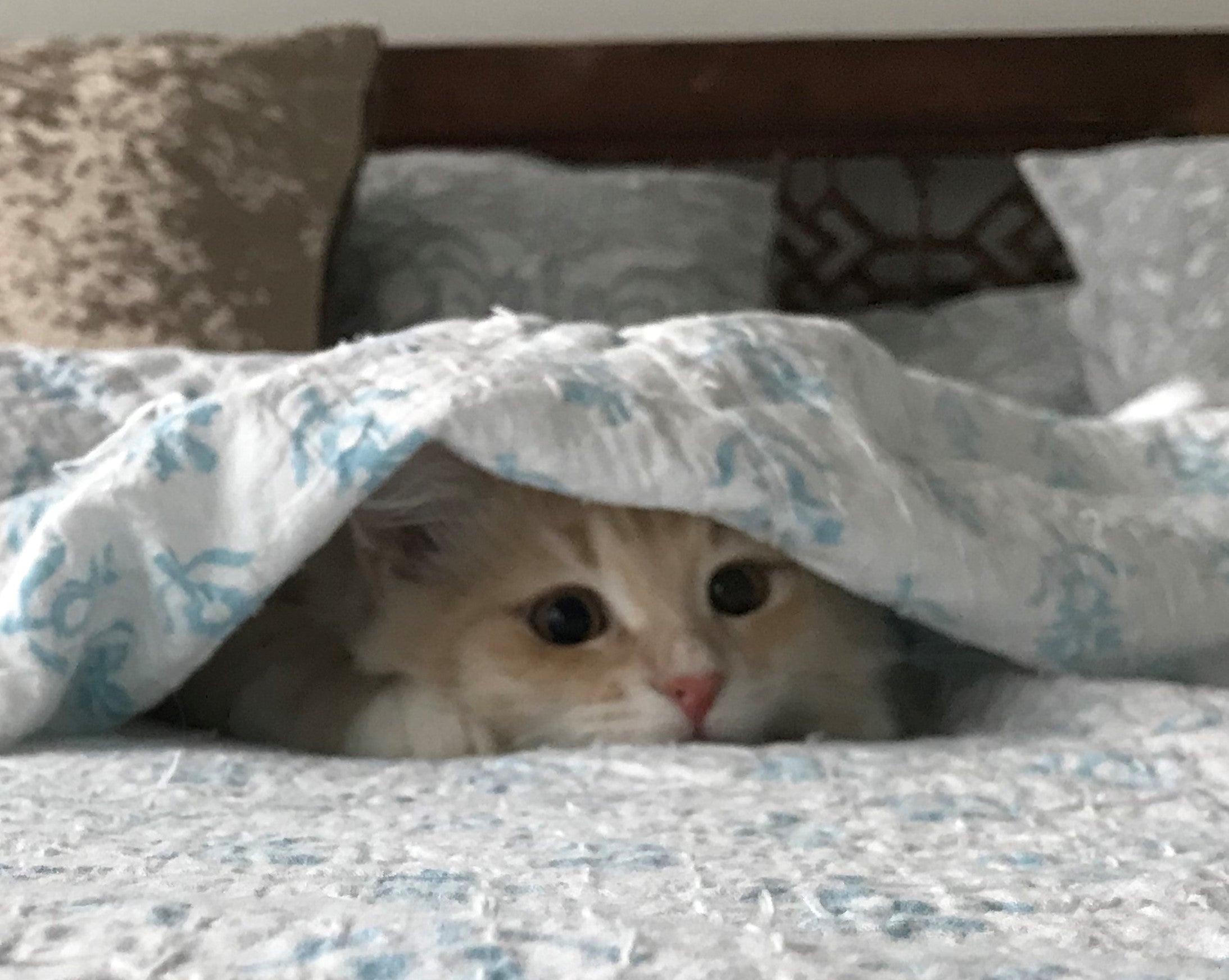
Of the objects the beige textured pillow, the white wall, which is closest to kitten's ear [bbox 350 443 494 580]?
the beige textured pillow

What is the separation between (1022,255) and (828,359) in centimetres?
140

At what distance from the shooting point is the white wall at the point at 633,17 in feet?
7.07

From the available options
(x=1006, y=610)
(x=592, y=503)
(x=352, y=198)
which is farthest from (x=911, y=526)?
(x=352, y=198)

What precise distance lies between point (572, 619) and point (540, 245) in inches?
35.3

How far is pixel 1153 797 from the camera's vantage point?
59cm

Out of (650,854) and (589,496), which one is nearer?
(650,854)

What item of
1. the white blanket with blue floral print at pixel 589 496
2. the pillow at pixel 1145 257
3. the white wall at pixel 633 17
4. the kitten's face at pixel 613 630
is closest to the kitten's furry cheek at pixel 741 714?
the kitten's face at pixel 613 630

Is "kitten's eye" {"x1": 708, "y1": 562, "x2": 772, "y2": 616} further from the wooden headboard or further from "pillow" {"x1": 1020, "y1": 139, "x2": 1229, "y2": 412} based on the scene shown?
the wooden headboard

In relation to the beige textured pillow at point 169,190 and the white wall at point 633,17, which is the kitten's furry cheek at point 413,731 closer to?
the beige textured pillow at point 169,190

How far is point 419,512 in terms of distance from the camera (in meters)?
0.92

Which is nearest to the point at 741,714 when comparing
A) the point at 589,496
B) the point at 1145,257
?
the point at 589,496

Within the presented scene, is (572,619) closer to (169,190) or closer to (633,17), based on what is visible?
(169,190)

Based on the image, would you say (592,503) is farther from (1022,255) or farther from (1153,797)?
(1022,255)

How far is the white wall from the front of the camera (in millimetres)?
2154
